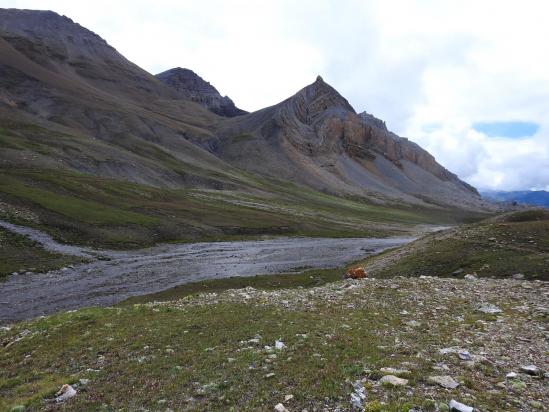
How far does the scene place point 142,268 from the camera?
62.8 meters

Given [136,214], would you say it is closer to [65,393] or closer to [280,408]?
[65,393]

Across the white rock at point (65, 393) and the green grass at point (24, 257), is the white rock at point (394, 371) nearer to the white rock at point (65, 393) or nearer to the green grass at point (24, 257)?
the white rock at point (65, 393)

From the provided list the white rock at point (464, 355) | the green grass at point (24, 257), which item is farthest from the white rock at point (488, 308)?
the green grass at point (24, 257)

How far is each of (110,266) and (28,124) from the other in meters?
160

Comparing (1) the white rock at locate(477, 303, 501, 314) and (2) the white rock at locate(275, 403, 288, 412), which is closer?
(2) the white rock at locate(275, 403, 288, 412)

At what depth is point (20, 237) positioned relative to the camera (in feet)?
219

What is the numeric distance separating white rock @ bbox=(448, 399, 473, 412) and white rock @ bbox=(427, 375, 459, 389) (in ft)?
4.87

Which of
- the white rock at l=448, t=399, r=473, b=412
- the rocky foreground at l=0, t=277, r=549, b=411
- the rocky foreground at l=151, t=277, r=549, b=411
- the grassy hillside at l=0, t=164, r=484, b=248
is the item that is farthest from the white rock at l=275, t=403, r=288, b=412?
the grassy hillside at l=0, t=164, r=484, b=248

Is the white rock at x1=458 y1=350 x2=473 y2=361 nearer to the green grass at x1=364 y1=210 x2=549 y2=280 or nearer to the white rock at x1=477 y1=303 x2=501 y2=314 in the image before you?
the white rock at x1=477 y1=303 x2=501 y2=314

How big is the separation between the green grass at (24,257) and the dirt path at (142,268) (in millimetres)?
1925

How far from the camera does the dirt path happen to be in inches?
1705

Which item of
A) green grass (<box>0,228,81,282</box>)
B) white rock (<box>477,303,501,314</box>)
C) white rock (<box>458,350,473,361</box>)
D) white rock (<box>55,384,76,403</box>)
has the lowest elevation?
green grass (<box>0,228,81,282</box>)

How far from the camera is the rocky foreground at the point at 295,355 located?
12.6 metres

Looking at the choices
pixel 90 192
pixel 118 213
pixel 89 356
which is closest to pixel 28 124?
pixel 90 192
